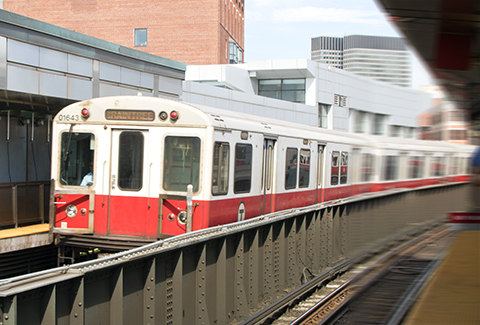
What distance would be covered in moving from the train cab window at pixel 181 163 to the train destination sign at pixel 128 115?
0.54m

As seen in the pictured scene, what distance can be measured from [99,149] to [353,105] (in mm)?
6507

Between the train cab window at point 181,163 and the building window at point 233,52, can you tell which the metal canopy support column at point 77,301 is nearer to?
the train cab window at point 181,163

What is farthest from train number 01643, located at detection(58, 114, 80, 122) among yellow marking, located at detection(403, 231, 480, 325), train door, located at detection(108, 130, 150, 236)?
yellow marking, located at detection(403, 231, 480, 325)

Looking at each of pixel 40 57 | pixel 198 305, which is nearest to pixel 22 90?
pixel 40 57

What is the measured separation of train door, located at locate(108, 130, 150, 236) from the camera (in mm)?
8844

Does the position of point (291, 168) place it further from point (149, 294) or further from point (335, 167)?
point (149, 294)

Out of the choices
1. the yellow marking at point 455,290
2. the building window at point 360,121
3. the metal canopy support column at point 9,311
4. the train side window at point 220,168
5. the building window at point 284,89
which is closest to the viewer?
the yellow marking at point 455,290

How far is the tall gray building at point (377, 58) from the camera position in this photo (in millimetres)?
2848

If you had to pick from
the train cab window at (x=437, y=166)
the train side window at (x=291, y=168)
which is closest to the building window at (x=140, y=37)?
the train side window at (x=291, y=168)

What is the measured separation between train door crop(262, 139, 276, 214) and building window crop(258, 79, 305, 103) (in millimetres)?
27981

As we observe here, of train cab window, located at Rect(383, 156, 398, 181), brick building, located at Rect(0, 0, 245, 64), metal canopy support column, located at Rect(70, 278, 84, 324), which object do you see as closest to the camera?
train cab window, located at Rect(383, 156, 398, 181)

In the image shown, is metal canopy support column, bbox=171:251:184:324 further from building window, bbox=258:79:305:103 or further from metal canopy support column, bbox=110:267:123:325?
building window, bbox=258:79:305:103

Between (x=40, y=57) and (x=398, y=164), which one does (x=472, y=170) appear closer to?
(x=398, y=164)

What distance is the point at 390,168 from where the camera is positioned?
12.1 ft
